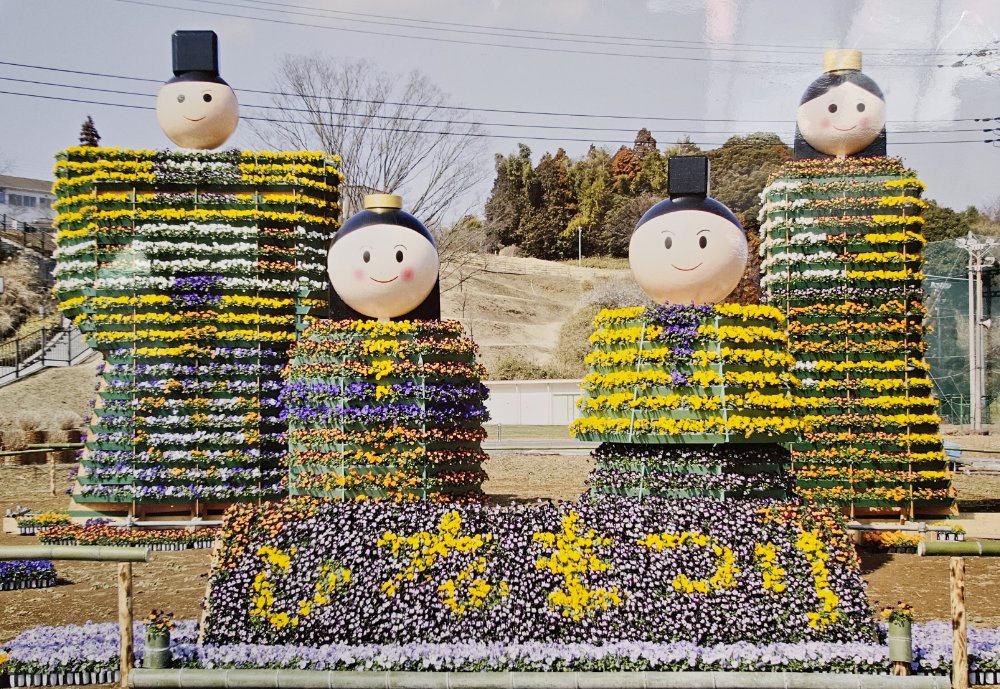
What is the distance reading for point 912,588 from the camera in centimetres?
1071

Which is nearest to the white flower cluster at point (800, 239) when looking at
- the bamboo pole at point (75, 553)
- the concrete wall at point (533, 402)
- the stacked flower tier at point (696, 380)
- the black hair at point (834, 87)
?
the black hair at point (834, 87)

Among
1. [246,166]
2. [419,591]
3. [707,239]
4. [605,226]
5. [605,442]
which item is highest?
[605,226]

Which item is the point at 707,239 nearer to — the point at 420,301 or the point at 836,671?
the point at 420,301

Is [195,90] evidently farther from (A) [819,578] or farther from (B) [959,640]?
(B) [959,640]

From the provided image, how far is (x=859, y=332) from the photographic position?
13352 millimetres

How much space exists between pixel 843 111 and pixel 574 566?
8.40 m

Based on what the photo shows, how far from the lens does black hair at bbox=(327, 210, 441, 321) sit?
1138 cm

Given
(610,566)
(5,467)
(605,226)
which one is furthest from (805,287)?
(605,226)

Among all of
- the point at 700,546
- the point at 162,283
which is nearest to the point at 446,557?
the point at 700,546

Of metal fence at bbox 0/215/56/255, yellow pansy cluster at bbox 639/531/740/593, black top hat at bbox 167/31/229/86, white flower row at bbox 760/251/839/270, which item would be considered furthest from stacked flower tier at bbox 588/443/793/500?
metal fence at bbox 0/215/56/255

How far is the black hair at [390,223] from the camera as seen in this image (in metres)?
11.4

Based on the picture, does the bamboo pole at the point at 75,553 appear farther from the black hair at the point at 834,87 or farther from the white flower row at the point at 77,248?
the black hair at the point at 834,87

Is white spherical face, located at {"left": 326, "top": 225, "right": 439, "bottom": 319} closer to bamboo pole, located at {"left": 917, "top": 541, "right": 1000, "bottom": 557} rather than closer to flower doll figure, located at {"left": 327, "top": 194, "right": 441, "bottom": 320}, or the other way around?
flower doll figure, located at {"left": 327, "top": 194, "right": 441, "bottom": 320}

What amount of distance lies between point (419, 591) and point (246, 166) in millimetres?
8247
